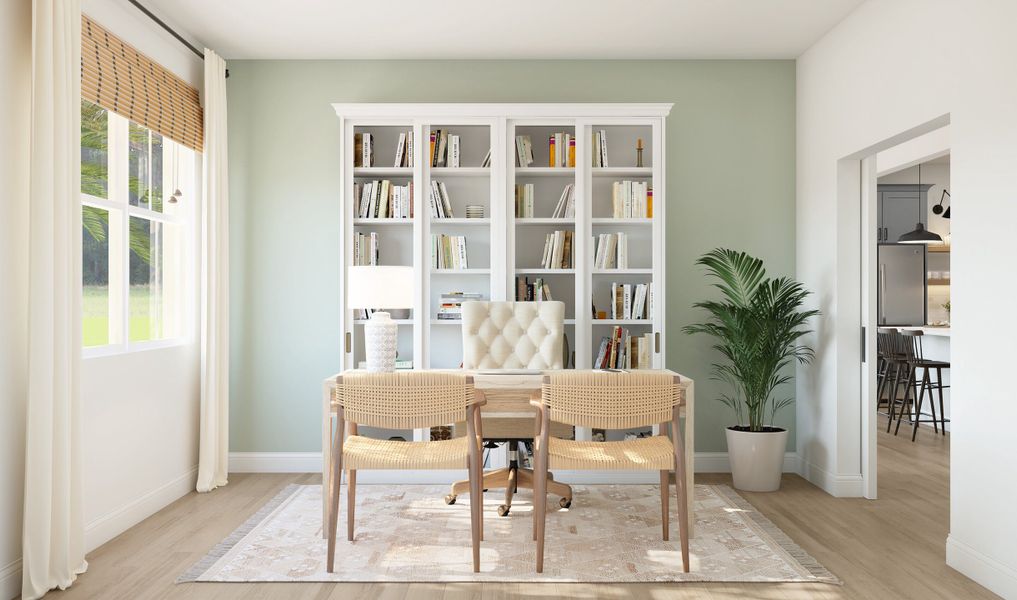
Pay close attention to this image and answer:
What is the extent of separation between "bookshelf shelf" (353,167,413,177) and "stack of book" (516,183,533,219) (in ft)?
2.29

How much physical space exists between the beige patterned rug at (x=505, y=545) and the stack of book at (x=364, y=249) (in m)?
1.46

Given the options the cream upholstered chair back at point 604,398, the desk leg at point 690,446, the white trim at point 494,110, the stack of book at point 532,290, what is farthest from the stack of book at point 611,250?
the cream upholstered chair back at point 604,398

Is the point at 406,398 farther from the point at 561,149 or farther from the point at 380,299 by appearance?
the point at 561,149

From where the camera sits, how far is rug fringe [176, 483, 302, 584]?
9.96 feet

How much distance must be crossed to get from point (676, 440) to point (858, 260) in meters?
2.03

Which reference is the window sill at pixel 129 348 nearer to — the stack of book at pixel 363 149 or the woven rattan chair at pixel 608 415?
the stack of book at pixel 363 149

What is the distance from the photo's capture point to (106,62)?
11.5ft

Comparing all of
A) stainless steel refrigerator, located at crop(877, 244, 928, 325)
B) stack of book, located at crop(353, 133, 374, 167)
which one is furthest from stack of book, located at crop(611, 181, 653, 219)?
stainless steel refrigerator, located at crop(877, 244, 928, 325)

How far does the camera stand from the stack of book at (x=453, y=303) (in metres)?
4.68

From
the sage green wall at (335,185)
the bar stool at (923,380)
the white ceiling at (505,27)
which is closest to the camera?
the white ceiling at (505,27)

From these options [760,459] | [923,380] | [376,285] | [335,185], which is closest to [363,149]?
[335,185]
